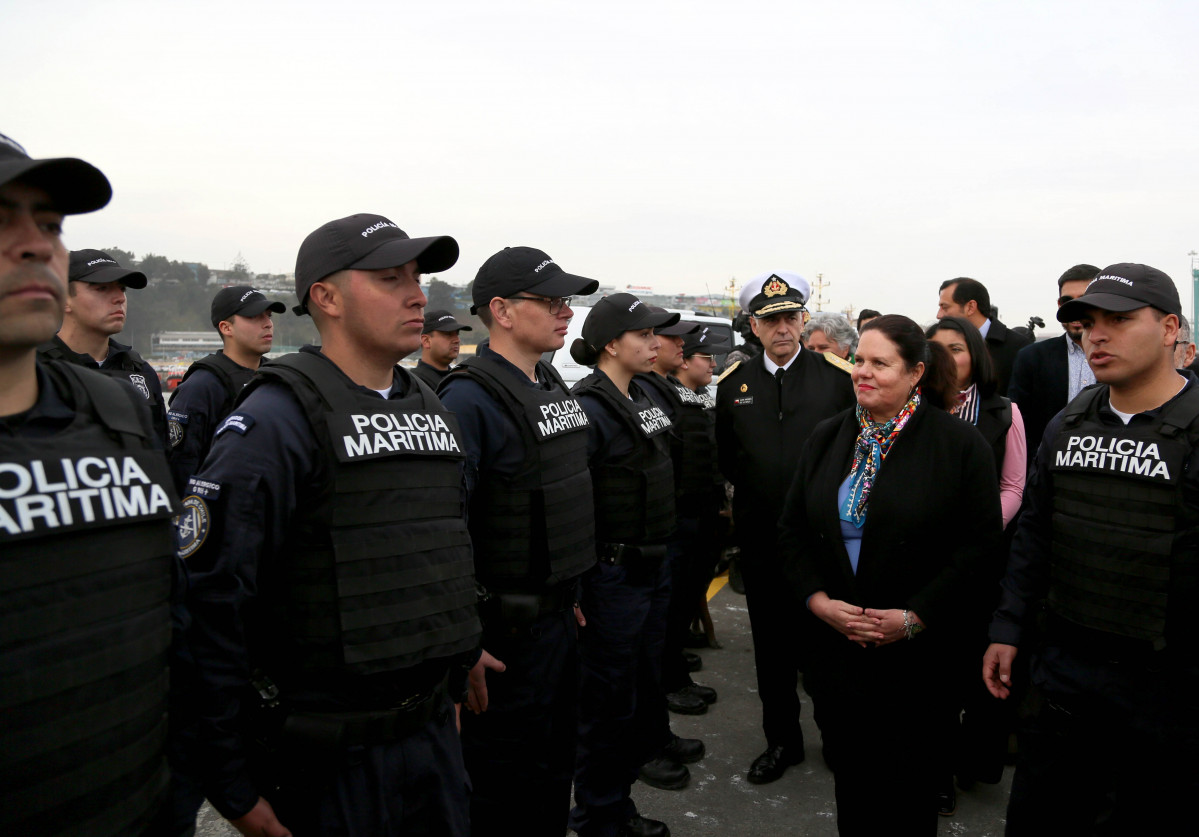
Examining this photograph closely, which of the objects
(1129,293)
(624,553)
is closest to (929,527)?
(1129,293)

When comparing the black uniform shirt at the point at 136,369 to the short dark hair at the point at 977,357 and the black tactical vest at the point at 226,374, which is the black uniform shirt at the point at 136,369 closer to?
the black tactical vest at the point at 226,374

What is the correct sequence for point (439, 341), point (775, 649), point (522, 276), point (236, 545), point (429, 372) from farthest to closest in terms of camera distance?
point (439, 341)
point (429, 372)
point (775, 649)
point (522, 276)
point (236, 545)

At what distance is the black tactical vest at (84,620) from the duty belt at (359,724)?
0.36 meters

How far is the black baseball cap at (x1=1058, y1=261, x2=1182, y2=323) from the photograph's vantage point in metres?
2.63

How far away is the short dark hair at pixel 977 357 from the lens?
3898 millimetres

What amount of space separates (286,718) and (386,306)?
1106 millimetres

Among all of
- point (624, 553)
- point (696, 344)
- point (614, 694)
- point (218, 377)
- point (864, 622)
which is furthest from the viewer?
point (696, 344)

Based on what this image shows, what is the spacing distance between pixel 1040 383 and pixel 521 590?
3541mm

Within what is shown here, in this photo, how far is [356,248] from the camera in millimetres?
2260

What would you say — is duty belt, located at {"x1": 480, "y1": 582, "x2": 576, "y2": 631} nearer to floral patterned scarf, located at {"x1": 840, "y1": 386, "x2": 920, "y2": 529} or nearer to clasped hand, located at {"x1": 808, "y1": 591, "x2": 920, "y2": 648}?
clasped hand, located at {"x1": 808, "y1": 591, "x2": 920, "y2": 648}

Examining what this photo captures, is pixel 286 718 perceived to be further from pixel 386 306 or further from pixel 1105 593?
pixel 1105 593

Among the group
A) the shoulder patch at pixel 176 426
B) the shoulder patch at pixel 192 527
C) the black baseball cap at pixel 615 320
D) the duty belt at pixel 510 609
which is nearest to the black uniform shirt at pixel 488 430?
the duty belt at pixel 510 609

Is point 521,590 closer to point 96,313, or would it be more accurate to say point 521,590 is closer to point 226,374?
point 96,313

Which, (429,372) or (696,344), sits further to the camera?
(429,372)
